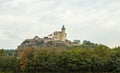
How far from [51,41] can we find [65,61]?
82.2 metres

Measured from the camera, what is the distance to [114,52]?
88.1 m

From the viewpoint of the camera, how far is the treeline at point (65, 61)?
82.8 meters

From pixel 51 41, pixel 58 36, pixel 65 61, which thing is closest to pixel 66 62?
pixel 65 61

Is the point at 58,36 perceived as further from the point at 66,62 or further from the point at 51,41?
the point at 66,62

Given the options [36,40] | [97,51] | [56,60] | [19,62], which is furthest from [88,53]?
[36,40]

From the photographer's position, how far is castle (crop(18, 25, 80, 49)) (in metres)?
167

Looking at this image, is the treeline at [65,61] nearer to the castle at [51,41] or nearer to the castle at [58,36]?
the castle at [51,41]

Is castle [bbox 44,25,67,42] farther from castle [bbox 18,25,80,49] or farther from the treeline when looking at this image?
the treeline

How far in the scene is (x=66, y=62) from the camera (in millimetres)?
84750

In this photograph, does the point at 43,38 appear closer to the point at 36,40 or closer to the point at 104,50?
the point at 36,40

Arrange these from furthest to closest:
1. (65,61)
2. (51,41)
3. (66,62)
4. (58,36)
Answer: (58,36) < (51,41) < (65,61) < (66,62)

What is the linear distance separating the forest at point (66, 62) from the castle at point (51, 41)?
7113 centimetres

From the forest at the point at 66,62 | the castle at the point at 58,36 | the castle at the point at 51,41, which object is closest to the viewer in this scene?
the forest at the point at 66,62

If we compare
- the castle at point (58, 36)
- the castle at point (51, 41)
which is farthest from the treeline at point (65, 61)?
the castle at point (58, 36)
